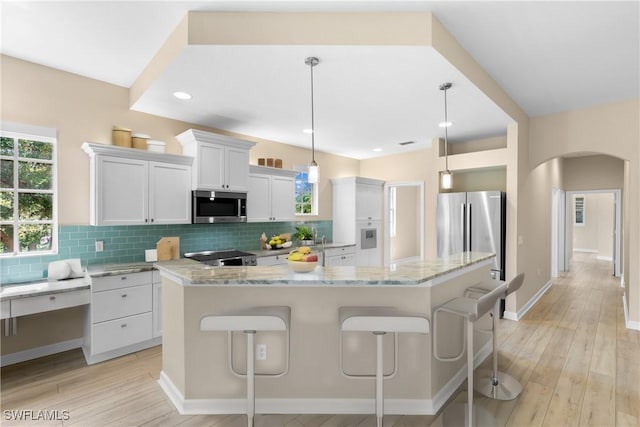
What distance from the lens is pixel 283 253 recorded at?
4707 mm

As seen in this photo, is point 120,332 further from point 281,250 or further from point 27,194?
point 281,250

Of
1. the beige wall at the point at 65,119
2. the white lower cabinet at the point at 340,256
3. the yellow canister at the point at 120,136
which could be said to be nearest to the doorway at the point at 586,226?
the white lower cabinet at the point at 340,256

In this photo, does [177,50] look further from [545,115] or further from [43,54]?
[545,115]

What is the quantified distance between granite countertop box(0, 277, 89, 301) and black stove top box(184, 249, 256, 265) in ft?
3.73

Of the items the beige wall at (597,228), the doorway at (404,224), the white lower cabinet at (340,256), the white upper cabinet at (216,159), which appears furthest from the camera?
the beige wall at (597,228)

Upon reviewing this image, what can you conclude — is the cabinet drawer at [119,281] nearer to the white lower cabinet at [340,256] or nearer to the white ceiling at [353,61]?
the white ceiling at [353,61]

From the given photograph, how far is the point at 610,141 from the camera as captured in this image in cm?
410

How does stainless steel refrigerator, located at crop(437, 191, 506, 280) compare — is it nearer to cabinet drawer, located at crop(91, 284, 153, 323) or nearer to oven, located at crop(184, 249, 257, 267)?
oven, located at crop(184, 249, 257, 267)

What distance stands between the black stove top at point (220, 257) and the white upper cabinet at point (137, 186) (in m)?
0.46

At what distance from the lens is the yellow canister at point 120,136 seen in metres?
3.50

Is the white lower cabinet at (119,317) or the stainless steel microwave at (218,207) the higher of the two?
the stainless steel microwave at (218,207)

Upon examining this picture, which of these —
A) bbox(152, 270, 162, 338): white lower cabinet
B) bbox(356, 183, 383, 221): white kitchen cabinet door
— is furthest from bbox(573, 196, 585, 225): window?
bbox(152, 270, 162, 338): white lower cabinet

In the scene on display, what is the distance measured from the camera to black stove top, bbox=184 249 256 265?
3783 millimetres

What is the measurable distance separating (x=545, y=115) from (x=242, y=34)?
4.50 m
